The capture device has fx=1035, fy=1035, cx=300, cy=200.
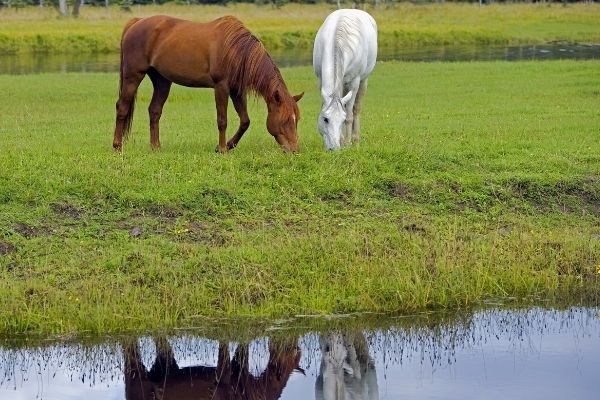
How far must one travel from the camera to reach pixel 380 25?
1779 inches

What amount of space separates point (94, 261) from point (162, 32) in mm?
4108

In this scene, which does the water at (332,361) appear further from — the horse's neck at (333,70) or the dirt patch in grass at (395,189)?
the horse's neck at (333,70)

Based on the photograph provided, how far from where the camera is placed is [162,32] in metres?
12.1

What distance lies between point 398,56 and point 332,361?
27628 mm

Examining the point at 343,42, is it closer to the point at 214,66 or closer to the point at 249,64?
the point at 249,64

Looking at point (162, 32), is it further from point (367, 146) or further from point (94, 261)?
point (94, 261)

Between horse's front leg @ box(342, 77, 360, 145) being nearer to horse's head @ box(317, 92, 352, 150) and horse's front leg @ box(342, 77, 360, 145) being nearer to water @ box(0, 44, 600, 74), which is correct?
horse's head @ box(317, 92, 352, 150)

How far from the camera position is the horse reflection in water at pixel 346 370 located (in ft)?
22.6

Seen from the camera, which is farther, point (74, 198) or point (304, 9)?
point (304, 9)

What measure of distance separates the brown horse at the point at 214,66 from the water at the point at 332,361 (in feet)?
13.4

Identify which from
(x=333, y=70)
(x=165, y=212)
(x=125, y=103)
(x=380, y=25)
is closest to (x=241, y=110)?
(x=333, y=70)

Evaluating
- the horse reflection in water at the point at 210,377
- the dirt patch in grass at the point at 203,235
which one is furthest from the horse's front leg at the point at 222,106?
the horse reflection in water at the point at 210,377

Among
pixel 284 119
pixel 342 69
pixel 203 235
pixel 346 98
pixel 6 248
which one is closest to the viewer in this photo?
pixel 6 248

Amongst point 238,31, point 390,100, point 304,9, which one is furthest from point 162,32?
point 304,9
